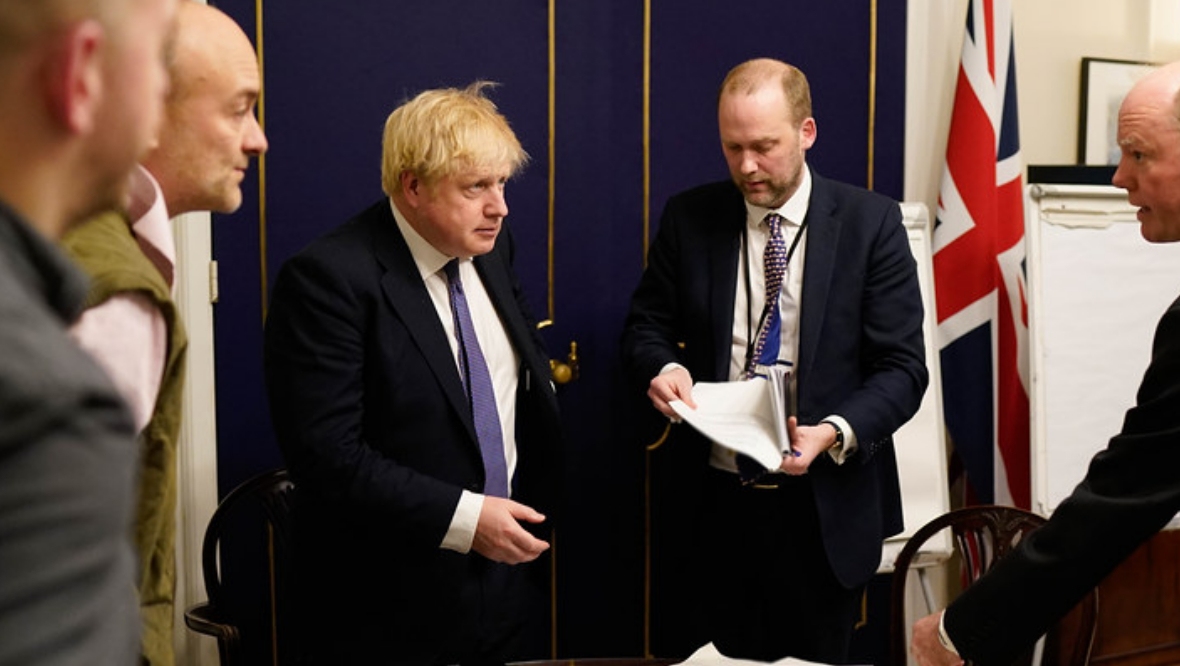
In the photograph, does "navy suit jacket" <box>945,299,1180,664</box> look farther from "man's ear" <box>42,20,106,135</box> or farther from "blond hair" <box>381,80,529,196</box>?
"man's ear" <box>42,20,106,135</box>

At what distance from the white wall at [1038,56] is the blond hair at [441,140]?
1950 mm

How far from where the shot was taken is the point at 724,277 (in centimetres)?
292

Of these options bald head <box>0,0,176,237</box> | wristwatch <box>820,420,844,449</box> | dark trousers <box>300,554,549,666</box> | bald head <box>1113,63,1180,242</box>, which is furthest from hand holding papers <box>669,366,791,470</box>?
bald head <box>0,0,176,237</box>

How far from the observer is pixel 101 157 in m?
0.68

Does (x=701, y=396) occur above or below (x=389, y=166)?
below

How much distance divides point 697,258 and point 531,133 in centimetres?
76

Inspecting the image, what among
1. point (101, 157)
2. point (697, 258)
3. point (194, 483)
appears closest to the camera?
point (101, 157)

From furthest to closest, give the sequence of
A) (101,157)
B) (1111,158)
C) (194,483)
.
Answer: (1111,158) < (194,483) < (101,157)

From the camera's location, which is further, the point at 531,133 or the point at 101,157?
the point at 531,133

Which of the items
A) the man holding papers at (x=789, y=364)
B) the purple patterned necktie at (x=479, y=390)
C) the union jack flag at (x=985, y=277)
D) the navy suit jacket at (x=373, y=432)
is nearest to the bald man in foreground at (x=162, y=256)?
the navy suit jacket at (x=373, y=432)

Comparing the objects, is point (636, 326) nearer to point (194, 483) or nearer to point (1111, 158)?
→ point (194, 483)

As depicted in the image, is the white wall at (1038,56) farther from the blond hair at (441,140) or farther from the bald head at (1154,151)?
the blond hair at (441,140)

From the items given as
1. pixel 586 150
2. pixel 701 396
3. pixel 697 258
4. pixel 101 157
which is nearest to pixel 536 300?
pixel 586 150

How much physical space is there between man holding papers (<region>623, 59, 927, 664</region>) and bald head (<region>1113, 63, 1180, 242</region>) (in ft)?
2.34
